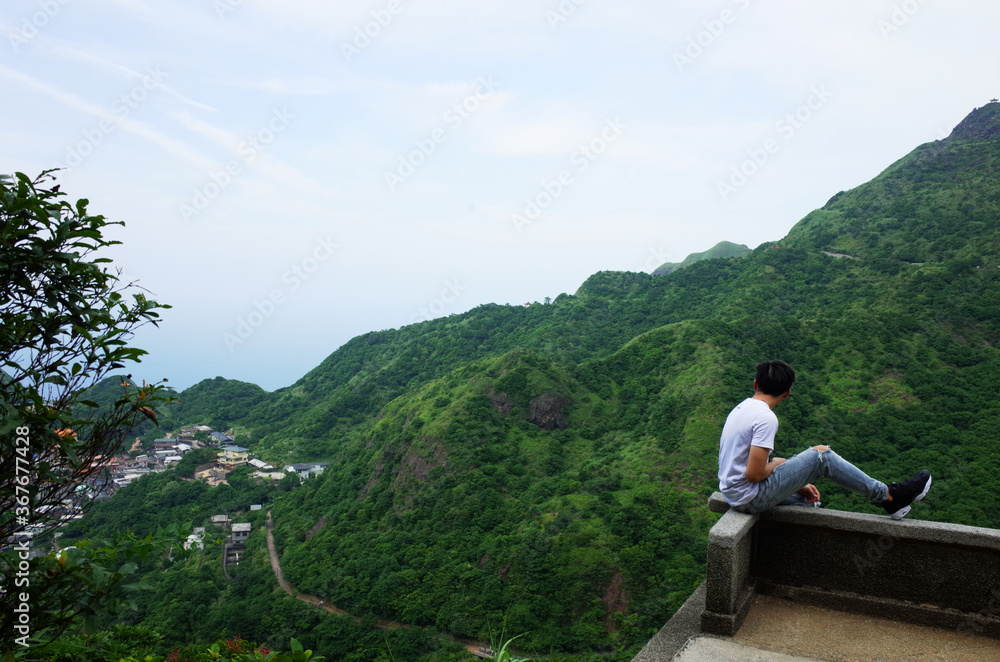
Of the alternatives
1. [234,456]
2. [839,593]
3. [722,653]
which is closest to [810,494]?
[839,593]

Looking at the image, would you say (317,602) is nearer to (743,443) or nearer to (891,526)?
(743,443)

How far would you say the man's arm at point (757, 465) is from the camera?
3.56m

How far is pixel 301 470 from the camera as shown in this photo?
40.8 metres

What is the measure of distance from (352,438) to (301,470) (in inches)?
179

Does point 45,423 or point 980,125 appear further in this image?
point 980,125

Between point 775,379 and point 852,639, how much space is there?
5.05 feet

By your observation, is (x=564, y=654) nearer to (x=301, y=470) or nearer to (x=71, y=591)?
(x=71, y=591)

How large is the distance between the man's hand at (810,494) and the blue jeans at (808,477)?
270 millimetres

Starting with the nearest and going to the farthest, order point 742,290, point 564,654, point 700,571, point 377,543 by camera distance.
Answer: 1. point 564,654
2. point 700,571
3. point 377,543
4. point 742,290

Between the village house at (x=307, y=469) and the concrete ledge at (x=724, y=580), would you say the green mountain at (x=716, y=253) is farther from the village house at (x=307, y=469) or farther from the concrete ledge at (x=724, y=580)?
the concrete ledge at (x=724, y=580)

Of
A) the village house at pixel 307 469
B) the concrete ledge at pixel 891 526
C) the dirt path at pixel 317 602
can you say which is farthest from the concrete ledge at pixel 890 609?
the village house at pixel 307 469

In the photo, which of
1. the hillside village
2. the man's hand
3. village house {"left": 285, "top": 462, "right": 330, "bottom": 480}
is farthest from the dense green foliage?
village house {"left": 285, "top": 462, "right": 330, "bottom": 480}

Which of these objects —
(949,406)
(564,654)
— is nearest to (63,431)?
(564,654)

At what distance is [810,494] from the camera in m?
3.99
